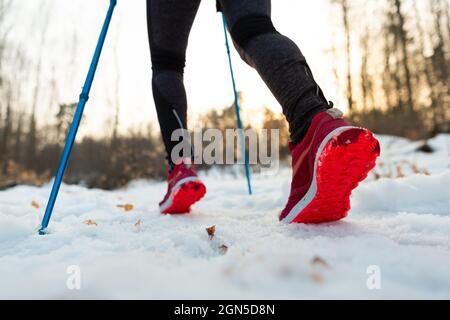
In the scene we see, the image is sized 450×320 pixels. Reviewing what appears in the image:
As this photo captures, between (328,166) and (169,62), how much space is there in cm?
95

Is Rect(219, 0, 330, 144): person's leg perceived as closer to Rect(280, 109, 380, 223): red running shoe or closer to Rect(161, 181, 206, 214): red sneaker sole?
Rect(280, 109, 380, 223): red running shoe

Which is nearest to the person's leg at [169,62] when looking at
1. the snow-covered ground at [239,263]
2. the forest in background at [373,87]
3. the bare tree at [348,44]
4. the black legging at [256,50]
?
the black legging at [256,50]

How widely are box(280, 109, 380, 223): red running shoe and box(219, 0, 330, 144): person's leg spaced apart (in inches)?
2.3

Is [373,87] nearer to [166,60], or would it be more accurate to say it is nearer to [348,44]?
[348,44]

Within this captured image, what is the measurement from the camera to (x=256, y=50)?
99 cm

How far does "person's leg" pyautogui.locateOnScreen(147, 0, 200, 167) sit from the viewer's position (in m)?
1.31

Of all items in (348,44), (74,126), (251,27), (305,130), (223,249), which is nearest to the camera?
(223,249)

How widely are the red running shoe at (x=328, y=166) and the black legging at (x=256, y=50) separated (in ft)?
0.23

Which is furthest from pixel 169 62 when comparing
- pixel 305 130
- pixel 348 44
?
pixel 348 44

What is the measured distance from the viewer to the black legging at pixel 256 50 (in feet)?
3.04

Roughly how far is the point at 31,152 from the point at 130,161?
1537 cm

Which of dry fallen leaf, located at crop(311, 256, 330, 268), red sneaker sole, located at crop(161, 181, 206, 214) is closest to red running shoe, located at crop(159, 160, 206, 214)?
red sneaker sole, located at crop(161, 181, 206, 214)

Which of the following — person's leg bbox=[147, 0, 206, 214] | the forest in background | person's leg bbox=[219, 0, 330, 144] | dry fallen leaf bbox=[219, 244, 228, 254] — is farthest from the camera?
the forest in background
